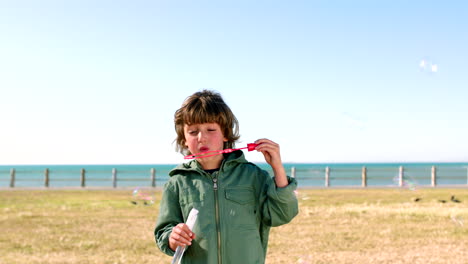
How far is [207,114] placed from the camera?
2.42 metres

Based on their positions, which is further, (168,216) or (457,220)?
(457,220)

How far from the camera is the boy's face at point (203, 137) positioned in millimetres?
2418

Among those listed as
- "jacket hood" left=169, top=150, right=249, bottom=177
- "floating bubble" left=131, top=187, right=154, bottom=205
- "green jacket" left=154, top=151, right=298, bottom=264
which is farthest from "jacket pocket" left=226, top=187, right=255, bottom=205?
"floating bubble" left=131, top=187, right=154, bottom=205

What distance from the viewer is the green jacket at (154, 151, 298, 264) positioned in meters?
2.31

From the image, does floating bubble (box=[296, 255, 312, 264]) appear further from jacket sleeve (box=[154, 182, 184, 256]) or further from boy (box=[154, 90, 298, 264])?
jacket sleeve (box=[154, 182, 184, 256])

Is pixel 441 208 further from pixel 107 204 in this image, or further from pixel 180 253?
pixel 180 253

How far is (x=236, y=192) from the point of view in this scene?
2.39m

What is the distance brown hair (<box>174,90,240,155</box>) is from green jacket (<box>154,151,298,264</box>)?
0.41 ft

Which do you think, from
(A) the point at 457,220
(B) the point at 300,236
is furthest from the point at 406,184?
(B) the point at 300,236

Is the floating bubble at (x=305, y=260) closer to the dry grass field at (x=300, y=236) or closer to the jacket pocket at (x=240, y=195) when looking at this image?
the dry grass field at (x=300, y=236)

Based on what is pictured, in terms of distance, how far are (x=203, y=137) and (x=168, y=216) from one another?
384 mm

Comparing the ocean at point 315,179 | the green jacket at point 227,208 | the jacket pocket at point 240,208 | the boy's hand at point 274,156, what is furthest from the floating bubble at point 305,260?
the ocean at point 315,179

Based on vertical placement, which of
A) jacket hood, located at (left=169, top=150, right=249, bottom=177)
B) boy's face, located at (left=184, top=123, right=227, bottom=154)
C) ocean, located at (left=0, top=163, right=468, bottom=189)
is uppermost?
boy's face, located at (left=184, top=123, right=227, bottom=154)

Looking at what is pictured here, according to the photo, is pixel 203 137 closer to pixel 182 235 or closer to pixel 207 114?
pixel 207 114
